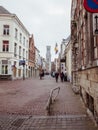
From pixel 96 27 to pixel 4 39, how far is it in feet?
114

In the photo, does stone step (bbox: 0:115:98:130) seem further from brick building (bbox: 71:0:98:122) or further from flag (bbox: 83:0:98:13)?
flag (bbox: 83:0:98:13)

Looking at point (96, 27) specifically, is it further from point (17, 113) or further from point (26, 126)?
point (17, 113)

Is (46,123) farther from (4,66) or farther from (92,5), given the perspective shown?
(4,66)

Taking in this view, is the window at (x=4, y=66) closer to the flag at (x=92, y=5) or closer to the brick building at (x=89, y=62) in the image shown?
the brick building at (x=89, y=62)

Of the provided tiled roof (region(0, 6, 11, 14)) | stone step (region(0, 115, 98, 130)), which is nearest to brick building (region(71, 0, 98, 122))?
stone step (region(0, 115, 98, 130))

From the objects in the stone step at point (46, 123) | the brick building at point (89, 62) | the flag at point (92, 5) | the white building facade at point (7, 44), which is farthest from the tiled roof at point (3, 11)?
the flag at point (92, 5)

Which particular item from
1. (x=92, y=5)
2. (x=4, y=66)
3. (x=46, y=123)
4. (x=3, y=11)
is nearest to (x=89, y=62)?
(x=46, y=123)

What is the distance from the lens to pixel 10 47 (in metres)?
37.1

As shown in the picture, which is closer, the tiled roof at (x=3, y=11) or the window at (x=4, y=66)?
the window at (x=4, y=66)

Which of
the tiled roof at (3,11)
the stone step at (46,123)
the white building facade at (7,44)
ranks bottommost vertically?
the stone step at (46,123)

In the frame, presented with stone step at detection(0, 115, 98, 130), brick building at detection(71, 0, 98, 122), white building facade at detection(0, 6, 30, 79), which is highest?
white building facade at detection(0, 6, 30, 79)

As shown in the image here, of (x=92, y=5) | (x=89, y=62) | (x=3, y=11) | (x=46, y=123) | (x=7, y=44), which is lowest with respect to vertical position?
(x=46, y=123)

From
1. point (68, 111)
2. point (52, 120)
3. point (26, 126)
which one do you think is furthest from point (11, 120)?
point (68, 111)

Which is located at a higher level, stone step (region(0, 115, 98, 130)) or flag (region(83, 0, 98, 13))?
flag (region(83, 0, 98, 13))
